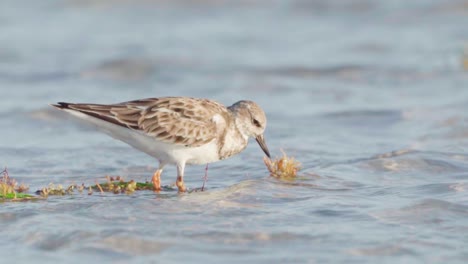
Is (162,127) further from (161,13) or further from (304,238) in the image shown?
(161,13)

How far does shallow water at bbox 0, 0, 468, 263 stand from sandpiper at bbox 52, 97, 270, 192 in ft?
1.25

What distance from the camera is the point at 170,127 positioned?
29.7 feet

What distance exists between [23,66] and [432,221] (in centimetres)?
1094

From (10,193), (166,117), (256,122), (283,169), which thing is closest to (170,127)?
(166,117)

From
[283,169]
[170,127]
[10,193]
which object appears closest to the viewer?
[10,193]

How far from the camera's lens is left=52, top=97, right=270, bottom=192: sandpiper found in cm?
893

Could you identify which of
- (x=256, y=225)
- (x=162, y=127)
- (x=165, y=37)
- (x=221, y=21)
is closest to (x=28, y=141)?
(x=162, y=127)

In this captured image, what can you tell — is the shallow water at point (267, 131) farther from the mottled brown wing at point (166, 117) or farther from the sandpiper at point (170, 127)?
the mottled brown wing at point (166, 117)

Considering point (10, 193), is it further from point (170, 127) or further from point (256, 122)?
point (256, 122)

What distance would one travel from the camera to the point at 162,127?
29.6 feet

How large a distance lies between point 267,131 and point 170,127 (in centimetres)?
385

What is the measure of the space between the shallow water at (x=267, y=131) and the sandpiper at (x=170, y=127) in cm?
38

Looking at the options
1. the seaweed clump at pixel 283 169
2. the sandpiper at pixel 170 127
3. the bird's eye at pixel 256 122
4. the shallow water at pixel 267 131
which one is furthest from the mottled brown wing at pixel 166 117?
the seaweed clump at pixel 283 169

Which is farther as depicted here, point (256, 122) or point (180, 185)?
point (256, 122)
